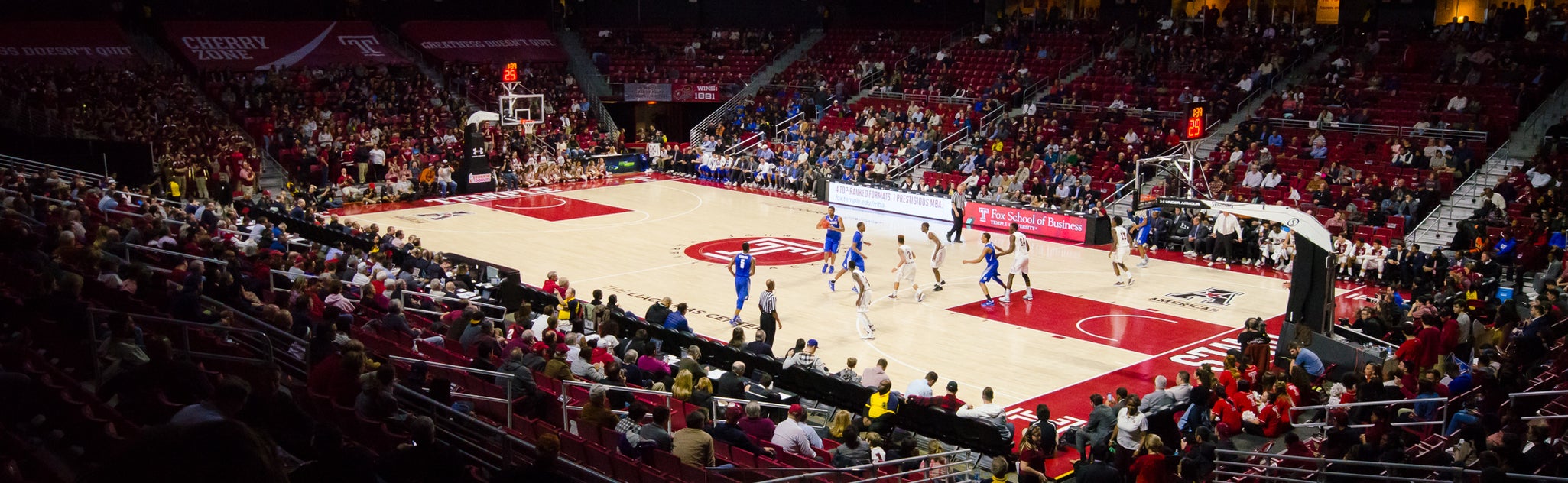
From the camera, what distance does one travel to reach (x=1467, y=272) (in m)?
18.1

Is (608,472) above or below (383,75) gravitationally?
below

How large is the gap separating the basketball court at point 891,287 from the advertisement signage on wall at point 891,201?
0.40 m

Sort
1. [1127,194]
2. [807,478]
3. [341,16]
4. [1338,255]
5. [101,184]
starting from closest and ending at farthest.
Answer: [807,478] < [1338,255] < [101,184] < [1127,194] < [341,16]

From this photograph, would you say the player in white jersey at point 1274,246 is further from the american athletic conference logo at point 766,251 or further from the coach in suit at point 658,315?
the coach in suit at point 658,315

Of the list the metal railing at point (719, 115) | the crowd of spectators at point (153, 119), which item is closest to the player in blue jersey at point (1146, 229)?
the metal railing at point (719, 115)

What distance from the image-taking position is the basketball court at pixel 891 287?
1625 cm

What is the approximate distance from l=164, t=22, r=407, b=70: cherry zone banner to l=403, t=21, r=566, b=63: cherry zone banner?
4.91 feet

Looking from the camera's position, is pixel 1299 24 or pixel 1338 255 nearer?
pixel 1338 255

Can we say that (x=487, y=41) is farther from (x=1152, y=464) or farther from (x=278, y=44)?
(x=1152, y=464)

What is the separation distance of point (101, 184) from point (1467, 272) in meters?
24.1

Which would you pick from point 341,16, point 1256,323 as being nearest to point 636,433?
point 1256,323

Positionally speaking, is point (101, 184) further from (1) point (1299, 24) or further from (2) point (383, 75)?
(1) point (1299, 24)

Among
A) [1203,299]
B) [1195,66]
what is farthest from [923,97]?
[1203,299]

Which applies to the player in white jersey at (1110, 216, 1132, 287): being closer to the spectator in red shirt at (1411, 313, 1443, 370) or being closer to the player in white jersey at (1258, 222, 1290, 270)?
the player in white jersey at (1258, 222, 1290, 270)
